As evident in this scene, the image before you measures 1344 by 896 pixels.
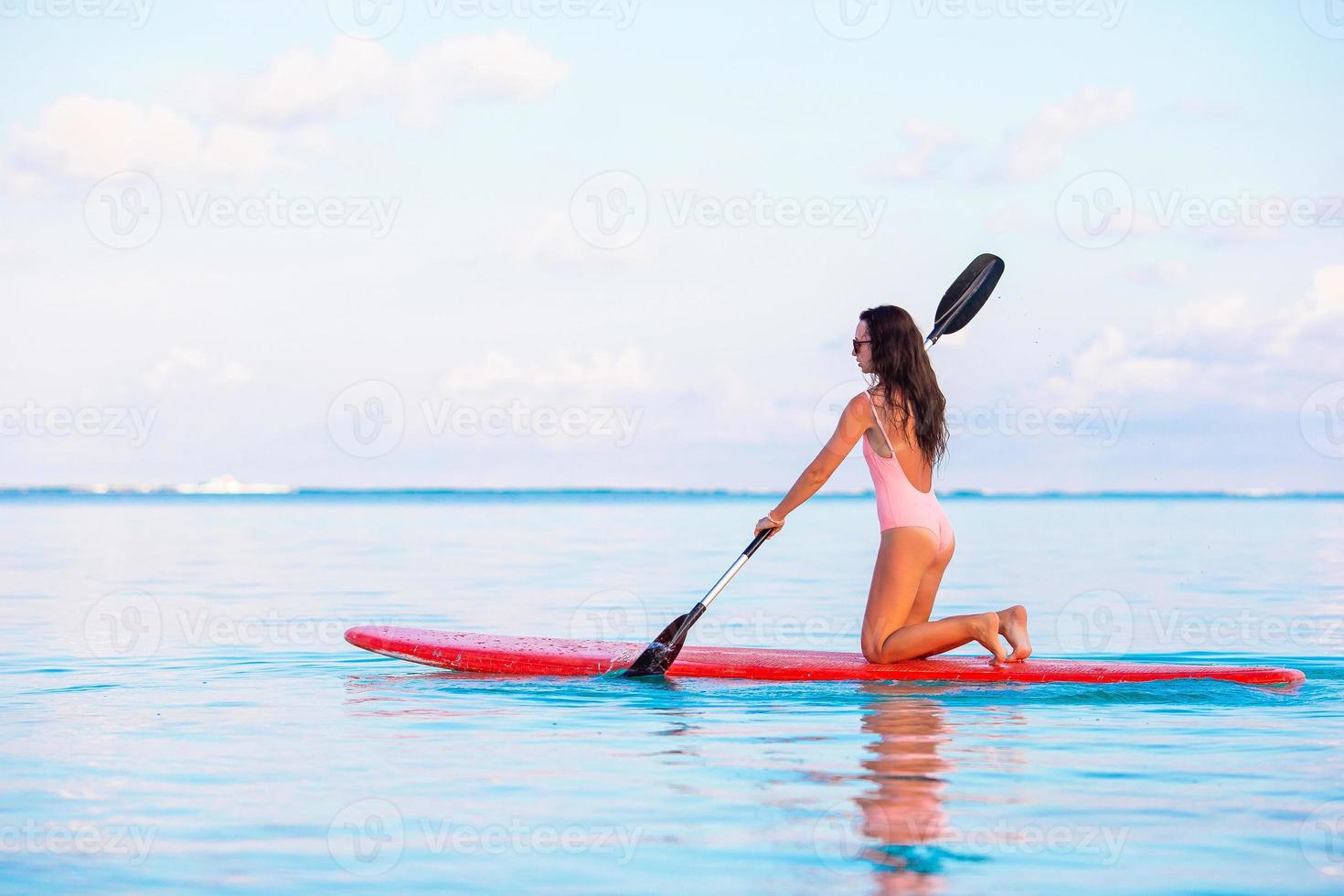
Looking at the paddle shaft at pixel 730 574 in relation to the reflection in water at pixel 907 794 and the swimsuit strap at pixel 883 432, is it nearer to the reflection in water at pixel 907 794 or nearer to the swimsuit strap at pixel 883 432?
the swimsuit strap at pixel 883 432

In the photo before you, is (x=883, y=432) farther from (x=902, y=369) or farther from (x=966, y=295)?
(x=966, y=295)

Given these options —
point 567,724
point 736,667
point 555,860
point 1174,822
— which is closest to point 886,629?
point 736,667

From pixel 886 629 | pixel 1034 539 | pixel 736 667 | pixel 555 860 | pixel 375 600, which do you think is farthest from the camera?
pixel 1034 539

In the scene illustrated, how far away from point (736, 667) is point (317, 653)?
128 inches

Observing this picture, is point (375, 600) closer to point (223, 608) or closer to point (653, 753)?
point (223, 608)

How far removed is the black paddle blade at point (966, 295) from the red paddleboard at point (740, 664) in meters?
1.84

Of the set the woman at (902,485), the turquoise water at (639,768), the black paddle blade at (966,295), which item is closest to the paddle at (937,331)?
the black paddle blade at (966,295)

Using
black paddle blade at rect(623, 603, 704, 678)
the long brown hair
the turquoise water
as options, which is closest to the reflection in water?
the turquoise water

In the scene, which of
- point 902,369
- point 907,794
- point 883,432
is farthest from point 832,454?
point 907,794

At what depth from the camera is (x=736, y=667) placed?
7.75 m

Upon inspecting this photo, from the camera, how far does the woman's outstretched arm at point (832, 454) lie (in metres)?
7.14

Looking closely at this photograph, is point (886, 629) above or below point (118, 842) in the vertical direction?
above

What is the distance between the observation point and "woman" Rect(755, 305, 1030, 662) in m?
7.05

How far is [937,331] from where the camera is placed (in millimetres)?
8016
